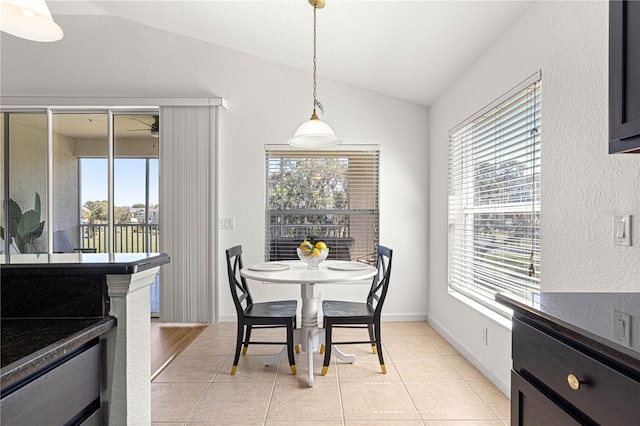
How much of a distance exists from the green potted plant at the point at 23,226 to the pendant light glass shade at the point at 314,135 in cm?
310

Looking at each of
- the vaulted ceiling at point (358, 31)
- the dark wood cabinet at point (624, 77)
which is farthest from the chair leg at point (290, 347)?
the vaulted ceiling at point (358, 31)

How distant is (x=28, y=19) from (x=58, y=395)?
155cm

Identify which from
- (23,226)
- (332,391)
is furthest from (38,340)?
(23,226)

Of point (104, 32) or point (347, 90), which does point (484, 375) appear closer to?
point (347, 90)

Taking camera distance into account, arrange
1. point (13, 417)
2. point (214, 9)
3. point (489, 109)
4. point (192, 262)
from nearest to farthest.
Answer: point (13, 417)
point (489, 109)
point (214, 9)
point (192, 262)

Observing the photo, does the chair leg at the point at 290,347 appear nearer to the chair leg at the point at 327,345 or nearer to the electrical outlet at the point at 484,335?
the chair leg at the point at 327,345

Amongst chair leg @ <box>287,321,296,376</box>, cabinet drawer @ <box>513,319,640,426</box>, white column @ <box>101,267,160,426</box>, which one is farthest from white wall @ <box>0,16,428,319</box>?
cabinet drawer @ <box>513,319,640,426</box>

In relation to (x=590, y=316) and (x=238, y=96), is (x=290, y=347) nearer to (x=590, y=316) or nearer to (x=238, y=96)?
(x=590, y=316)

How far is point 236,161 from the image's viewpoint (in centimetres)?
421

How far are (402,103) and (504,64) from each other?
175 cm

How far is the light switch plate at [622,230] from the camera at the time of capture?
4.87 ft

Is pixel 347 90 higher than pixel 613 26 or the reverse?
higher

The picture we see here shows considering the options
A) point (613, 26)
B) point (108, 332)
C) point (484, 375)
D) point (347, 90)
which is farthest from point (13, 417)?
point (347, 90)

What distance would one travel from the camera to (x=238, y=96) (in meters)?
4.23
